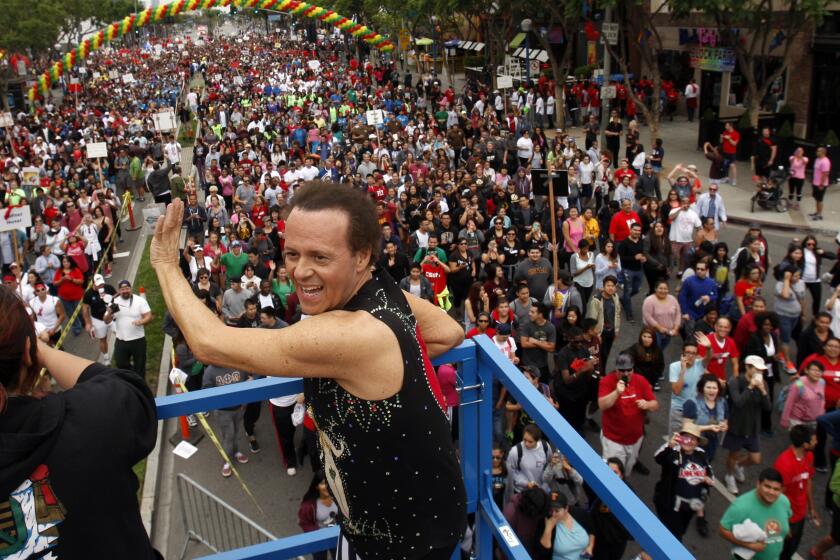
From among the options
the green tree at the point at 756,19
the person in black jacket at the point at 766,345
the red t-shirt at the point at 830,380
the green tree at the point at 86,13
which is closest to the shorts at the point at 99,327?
the person in black jacket at the point at 766,345

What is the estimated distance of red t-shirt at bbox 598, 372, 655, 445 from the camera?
7.11m

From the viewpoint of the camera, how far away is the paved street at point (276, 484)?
23.2ft

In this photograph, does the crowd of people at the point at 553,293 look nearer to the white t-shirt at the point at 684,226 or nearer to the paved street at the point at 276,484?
the white t-shirt at the point at 684,226

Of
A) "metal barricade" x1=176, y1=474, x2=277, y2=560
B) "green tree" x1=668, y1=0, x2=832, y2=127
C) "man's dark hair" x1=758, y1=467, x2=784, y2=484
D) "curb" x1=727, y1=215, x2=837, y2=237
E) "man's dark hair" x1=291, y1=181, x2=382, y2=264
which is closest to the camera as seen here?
"man's dark hair" x1=291, y1=181, x2=382, y2=264

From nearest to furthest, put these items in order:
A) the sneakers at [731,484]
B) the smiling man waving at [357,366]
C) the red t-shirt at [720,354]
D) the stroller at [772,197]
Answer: the smiling man waving at [357,366]
the sneakers at [731,484]
the red t-shirt at [720,354]
the stroller at [772,197]

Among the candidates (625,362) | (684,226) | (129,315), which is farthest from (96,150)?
(625,362)

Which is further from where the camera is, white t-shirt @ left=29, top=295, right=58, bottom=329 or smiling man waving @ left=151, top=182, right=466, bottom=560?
white t-shirt @ left=29, top=295, right=58, bottom=329

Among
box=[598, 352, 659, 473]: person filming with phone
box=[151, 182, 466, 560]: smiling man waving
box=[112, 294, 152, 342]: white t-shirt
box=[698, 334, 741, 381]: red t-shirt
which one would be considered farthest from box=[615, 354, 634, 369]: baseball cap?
box=[112, 294, 152, 342]: white t-shirt

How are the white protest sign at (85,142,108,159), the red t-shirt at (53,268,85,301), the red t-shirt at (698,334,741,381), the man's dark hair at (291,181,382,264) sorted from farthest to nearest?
the white protest sign at (85,142,108,159)
the red t-shirt at (53,268,85,301)
the red t-shirt at (698,334,741,381)
the man's dark hair at (291,181,382,264)

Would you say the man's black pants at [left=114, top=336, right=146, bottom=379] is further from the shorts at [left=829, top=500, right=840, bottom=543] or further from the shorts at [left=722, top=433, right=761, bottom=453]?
the shorts at [left=829, top=500, right=840, bottom=543]

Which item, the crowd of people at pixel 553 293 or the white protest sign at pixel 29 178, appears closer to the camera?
the crowd of people at pixel 553 293

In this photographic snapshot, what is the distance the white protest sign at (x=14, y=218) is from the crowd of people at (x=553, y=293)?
32.4 inches

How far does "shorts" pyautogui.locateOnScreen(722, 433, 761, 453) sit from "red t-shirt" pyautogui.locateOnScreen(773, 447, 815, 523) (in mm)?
1121

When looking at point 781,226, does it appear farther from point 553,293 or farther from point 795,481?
point 795,481
